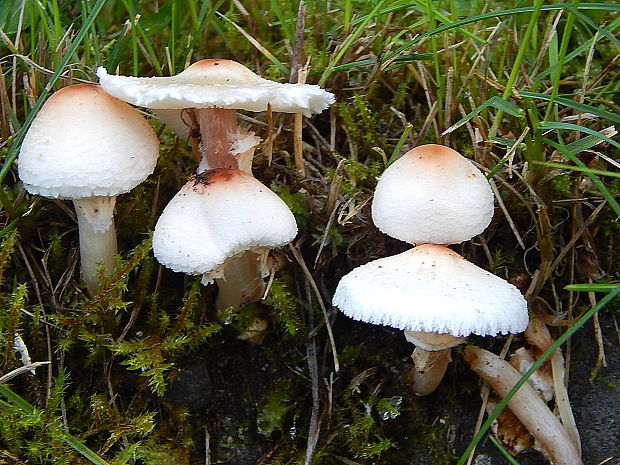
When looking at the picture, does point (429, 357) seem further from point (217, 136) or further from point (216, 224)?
point (217, 136)

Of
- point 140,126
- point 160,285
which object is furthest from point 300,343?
point 140,126

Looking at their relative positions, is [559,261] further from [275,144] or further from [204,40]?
[204,40]

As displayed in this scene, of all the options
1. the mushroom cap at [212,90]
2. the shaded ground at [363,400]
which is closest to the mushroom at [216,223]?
the mushroom cap at [212,90]

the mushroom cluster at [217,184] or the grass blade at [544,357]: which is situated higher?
the mushroom cluster at [217,184]

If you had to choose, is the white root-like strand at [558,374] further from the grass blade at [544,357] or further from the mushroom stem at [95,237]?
the mushroom stem at [95,237]

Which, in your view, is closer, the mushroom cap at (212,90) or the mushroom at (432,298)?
the mushroom at (432,298)

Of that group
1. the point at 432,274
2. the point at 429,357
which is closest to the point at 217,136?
the point at 432,274

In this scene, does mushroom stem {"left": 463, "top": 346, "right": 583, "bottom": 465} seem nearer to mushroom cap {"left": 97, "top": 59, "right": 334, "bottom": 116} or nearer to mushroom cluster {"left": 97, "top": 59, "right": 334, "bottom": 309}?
mushroom cluster {"left": 97, "top": 59, "right": 334, "bottom": 309}
